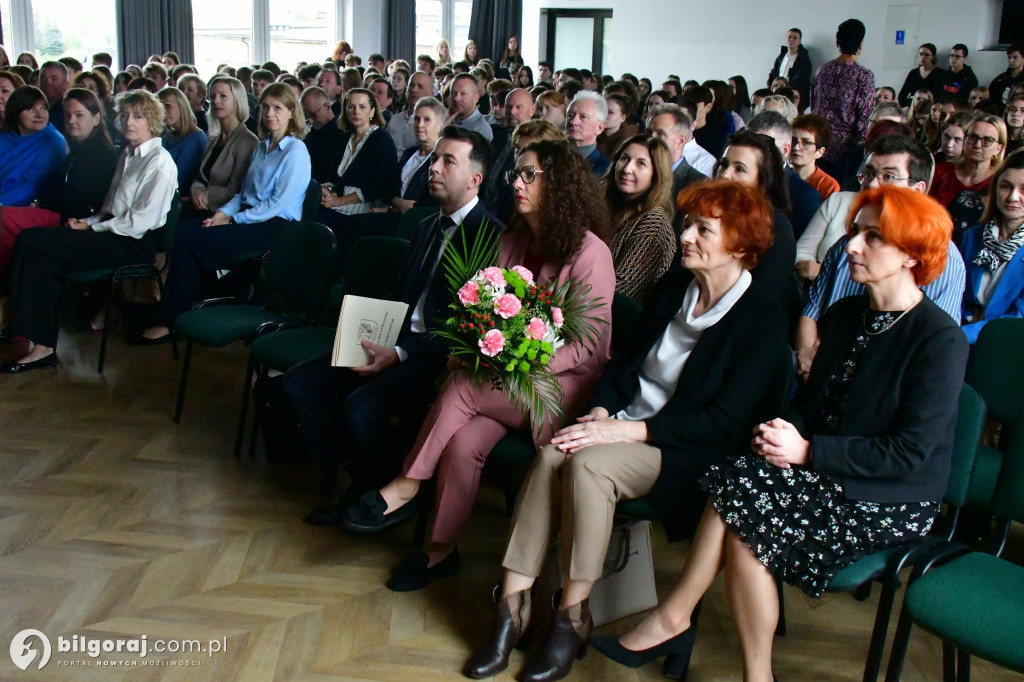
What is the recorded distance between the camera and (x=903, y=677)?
234 cm

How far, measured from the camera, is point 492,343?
2418 mm

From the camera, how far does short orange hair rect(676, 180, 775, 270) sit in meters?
2.38

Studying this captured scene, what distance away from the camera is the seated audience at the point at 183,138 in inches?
223

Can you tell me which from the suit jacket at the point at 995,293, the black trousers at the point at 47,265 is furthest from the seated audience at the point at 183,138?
the suit jacket at the point at 995,293

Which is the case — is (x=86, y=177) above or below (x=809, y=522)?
above

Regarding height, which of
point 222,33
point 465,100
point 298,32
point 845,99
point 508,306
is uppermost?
point 298,32

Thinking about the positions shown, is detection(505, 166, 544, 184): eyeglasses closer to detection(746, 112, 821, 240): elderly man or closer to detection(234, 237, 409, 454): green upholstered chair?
detection(234, 237, 409, 454): green upholstered chair

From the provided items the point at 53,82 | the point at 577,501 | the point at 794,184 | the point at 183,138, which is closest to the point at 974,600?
the point at 577,501

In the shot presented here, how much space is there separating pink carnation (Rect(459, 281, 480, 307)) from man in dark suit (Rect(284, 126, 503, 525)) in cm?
43

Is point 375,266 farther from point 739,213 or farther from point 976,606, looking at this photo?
point 976,606

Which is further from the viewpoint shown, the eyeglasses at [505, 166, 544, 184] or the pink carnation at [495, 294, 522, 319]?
the eyeglasses at [505, 166, 544, 184]

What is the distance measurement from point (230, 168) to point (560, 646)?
4002mm

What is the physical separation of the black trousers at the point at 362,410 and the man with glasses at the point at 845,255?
120 centimetres

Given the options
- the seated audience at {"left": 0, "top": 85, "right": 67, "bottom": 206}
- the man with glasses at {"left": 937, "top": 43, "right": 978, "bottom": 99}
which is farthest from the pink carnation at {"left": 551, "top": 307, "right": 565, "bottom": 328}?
the man with glasses at {"left": 937, "top": 43, "right": 978, "bottom": 99}
